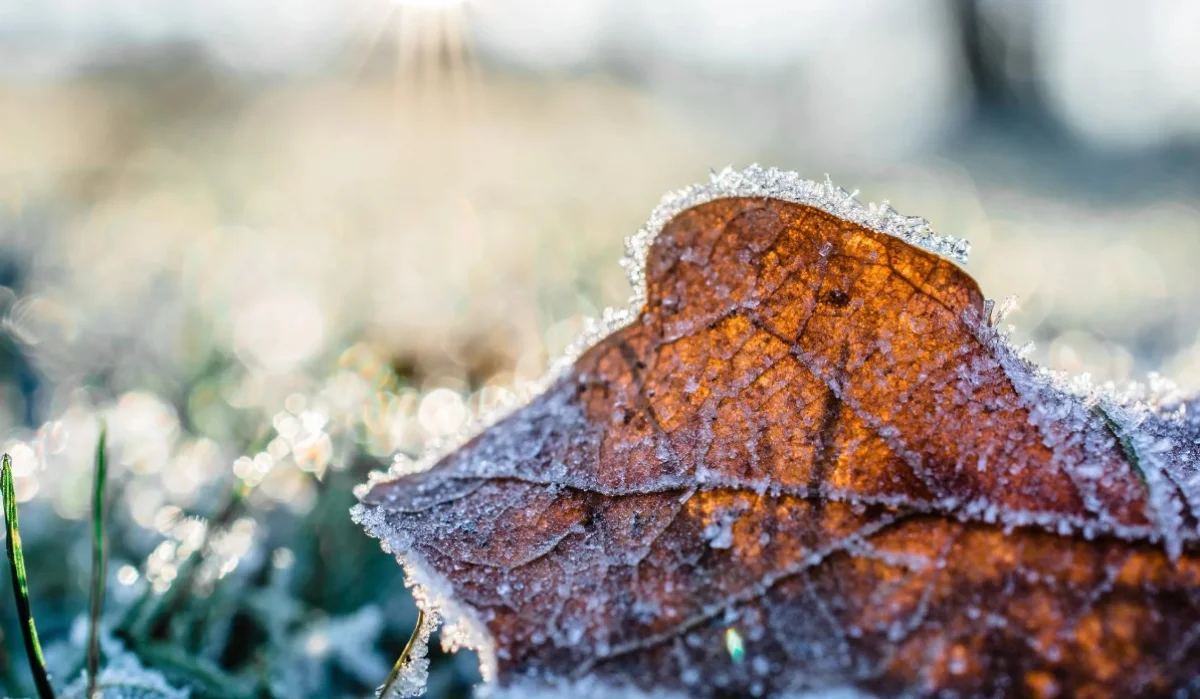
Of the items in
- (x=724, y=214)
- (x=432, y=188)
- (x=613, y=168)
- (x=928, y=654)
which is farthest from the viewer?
(x=613, y=168)

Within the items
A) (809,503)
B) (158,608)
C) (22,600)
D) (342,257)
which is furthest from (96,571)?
(342,257)

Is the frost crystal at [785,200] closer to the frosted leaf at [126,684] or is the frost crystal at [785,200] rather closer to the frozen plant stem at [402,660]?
the frozen plant stem at [402,660]

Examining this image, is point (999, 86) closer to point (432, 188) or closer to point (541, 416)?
point (432, 188)

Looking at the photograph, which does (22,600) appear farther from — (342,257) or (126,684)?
(342,257)

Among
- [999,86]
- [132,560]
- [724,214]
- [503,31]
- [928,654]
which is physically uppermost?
[999,86]


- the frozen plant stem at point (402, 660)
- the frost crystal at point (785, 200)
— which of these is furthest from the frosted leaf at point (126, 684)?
the frost crystal at point (785, 200)

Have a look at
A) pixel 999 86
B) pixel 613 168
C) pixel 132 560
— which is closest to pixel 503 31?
pixel 613 168

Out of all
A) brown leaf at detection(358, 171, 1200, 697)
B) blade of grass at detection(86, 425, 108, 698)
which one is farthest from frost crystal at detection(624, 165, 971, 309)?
blade of grass at detection(86, 425, 108, 698)
